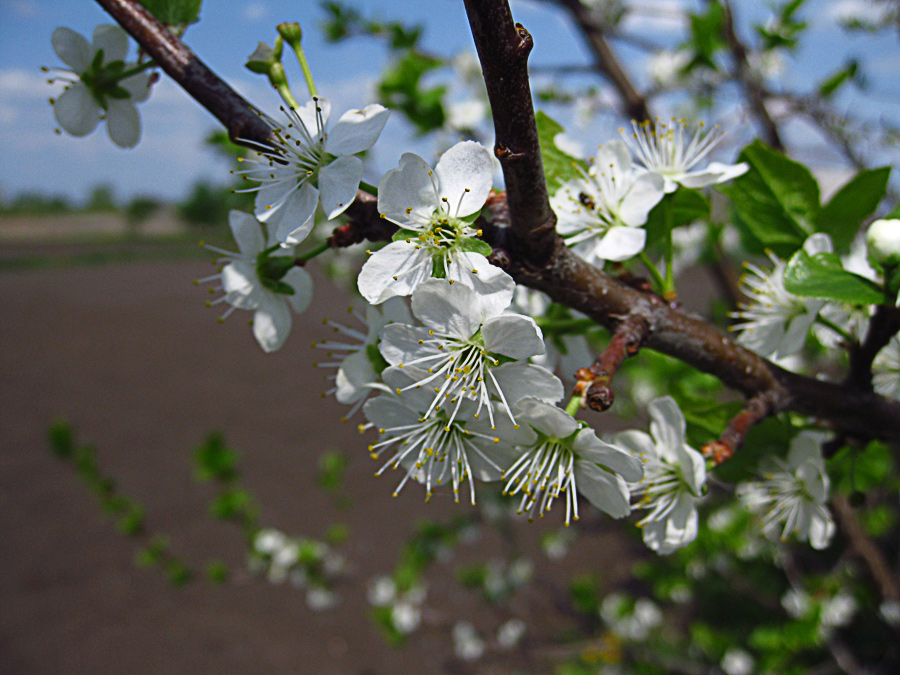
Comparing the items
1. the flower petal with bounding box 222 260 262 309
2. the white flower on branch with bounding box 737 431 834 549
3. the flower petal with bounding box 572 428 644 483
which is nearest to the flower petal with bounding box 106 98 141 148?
the flower petal with bounding box 222 260 262 309

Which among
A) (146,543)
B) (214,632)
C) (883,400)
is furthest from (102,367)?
(883,400)

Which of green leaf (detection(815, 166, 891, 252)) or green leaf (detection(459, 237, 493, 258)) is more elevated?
green leaf (detection(815, 166, 891, 252))

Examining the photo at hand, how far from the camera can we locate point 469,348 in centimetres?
57

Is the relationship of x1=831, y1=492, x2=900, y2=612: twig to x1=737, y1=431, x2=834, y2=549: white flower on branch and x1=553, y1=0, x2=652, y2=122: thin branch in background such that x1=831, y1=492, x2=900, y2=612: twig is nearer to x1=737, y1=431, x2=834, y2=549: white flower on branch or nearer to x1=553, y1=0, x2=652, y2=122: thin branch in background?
x1=737, y1=431, x2=834, y2=549: white flower on branch

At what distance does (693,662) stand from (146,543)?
3176mm

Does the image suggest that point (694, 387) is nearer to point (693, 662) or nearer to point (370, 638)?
point (693, 662)

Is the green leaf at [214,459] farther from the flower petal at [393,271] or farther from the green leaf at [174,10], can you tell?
the flower petal at [393,271]

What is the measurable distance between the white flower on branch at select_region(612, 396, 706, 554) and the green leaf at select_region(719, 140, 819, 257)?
307mm

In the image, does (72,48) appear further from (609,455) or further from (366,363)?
(609,455)

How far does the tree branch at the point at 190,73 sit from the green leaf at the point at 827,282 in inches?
22.2

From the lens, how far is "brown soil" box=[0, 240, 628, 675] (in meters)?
3.12

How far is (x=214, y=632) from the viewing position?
127 inches

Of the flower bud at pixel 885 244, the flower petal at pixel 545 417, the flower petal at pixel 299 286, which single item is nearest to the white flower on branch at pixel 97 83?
the flower petal at pixel 299 286

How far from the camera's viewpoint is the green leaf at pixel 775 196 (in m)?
0.74
